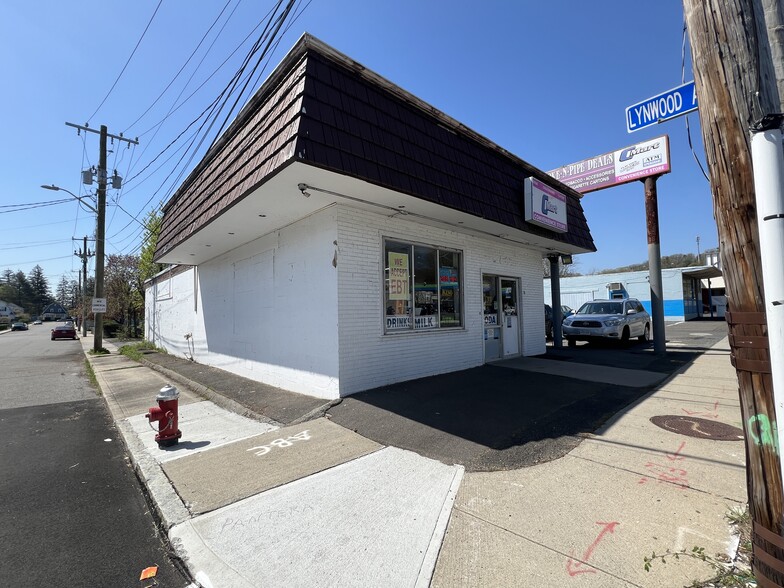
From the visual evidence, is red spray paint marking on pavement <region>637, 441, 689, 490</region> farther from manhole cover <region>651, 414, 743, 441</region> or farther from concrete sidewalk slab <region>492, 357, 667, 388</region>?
concrete sidewalk slab <region>492, 357, 667, 388</region>

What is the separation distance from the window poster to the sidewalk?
2845 millimetres

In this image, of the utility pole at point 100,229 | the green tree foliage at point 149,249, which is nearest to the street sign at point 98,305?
the utility pole at point 100,229

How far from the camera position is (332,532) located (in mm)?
3020

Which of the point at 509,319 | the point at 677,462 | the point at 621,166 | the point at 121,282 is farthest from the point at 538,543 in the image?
the point at 121,282

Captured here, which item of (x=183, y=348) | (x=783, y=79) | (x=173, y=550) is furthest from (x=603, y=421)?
(x=183, y=348)

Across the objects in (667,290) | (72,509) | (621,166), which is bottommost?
(72,509)

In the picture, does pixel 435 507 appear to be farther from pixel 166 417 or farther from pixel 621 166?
pixel 621 166

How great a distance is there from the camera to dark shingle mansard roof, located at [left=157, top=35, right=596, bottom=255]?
509cm

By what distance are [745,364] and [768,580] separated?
3.65ft

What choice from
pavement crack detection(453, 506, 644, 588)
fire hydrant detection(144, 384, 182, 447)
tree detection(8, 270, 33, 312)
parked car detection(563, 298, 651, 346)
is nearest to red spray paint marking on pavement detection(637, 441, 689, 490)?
pavement crack detection(453, 506, 644, 588)

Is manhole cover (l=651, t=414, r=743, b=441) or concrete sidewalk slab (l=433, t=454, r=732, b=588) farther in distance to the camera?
manhole cover (l=651, t=414, r=743, b=441)

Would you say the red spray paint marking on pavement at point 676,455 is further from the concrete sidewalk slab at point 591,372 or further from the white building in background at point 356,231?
the white building in background at point 356,231

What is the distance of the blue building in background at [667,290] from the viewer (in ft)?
98.3

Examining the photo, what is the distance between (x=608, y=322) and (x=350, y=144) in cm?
1314
